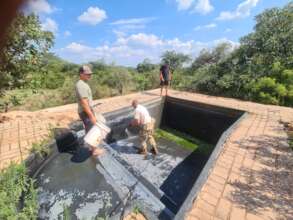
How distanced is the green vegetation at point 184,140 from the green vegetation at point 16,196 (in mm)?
4903

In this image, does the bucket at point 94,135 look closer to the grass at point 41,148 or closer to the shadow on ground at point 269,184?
the grass at point 41,148

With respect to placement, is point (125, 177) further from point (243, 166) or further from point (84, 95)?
point (243, 166)

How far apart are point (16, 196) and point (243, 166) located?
3.31 meters

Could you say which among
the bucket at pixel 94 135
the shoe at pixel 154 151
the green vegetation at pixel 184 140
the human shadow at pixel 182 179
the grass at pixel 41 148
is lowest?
the human shadow at pixel 182 179

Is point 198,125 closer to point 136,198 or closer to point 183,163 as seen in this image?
point 183,163

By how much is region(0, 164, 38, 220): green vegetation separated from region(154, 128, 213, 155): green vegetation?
490 cm

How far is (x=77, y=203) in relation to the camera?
108 inches

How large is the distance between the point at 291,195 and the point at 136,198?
2028 millimetres

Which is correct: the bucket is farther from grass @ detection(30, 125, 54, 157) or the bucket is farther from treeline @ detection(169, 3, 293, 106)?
treeline @ detection(169, 3, 293, 106)

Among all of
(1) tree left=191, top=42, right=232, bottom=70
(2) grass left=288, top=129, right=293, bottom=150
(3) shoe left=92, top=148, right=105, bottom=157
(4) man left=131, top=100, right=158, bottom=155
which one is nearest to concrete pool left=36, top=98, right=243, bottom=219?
(3) shoe left=92, top=148, right=105, bottom=157

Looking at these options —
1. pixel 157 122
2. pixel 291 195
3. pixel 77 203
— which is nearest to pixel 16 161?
pixel 77 203

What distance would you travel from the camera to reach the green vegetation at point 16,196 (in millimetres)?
2083

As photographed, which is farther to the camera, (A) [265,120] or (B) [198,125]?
(B) [198,125]

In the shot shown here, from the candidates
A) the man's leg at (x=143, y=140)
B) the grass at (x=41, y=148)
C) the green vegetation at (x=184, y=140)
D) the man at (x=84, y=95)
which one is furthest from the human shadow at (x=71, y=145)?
the green vegetation at (x=184, y=140)
